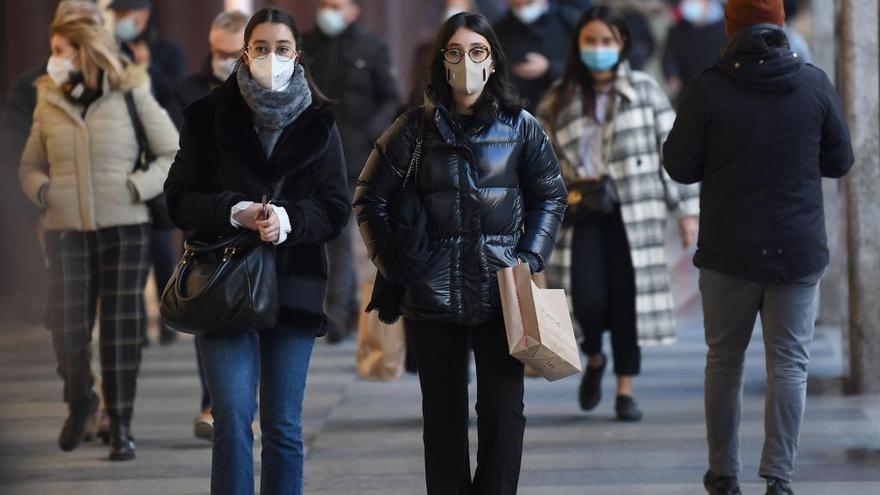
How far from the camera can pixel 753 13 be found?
20.8ft

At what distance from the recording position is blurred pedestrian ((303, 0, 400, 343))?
1156 centimetres

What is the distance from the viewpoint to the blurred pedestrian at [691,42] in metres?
13.9

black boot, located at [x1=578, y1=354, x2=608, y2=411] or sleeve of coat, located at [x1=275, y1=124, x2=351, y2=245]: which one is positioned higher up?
sleeve of coat, located at [x1=275, y1=124, x2=351, y2=245]

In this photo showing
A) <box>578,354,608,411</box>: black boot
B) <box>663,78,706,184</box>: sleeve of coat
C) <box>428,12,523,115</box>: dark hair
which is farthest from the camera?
<box>578,354,608,411</box>: black boot

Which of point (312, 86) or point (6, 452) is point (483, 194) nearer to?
point (312, 86)

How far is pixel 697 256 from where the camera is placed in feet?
21.4

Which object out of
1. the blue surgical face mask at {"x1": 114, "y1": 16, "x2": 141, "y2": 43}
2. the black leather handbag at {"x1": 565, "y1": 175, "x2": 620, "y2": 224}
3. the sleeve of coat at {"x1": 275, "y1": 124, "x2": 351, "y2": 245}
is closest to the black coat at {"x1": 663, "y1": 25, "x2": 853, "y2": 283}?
the sleeve of coat at {"x1": 275, "y1": 124, "x2": 351, "y2": 245}

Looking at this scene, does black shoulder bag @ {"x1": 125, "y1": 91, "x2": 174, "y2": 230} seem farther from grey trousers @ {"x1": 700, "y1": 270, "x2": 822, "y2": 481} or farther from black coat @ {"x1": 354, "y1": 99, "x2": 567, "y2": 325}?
grey trousers @ {"x1": 700, "y1": 270, "x2": 822, "y2": 481}

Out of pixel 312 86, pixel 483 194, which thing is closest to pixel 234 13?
pixel 312 86

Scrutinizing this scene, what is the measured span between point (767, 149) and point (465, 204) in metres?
1.30

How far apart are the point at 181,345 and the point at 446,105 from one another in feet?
21.6

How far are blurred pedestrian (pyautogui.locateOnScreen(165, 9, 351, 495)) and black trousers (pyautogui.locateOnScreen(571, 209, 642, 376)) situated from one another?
2885mm

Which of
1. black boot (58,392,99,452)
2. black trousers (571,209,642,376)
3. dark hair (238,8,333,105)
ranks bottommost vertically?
black boot (58,392,99,452)

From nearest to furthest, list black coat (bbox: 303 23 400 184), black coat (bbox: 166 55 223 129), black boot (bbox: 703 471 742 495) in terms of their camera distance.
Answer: black boot (bbox: 703 471 742 495) < black coat (bbox: 166 55 223 129) < black coat (bbox: 303 23 400 184)
